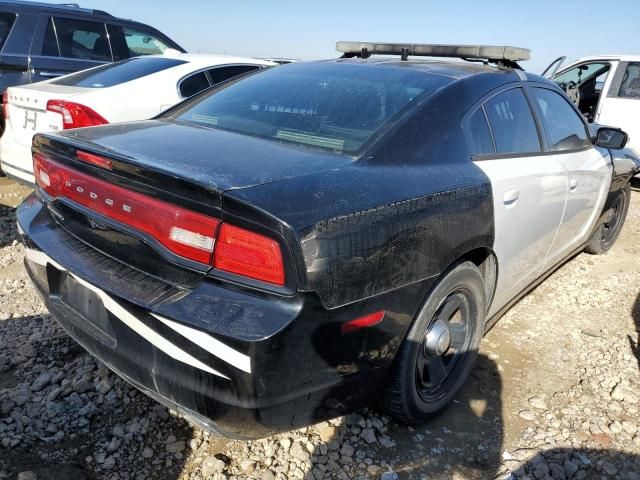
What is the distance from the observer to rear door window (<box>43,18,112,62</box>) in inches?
240

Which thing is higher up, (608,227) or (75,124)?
(75,124)

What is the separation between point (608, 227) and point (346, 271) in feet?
13.4

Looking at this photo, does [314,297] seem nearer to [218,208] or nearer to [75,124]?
[218,208]

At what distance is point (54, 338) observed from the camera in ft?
9.25

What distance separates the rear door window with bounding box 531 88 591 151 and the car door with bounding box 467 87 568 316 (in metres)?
0.18

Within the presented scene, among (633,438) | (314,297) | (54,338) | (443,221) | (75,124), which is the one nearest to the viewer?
(314,297)

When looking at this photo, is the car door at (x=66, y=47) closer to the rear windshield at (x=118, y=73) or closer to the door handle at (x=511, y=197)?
the rear windshield at (x=118, y=73)

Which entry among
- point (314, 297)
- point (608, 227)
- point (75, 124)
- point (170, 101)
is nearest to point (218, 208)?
point (314, 297)

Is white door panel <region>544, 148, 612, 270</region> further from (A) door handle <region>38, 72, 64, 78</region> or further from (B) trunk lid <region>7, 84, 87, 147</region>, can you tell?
(A) door handle <region>38, 72, 64, 78</region>

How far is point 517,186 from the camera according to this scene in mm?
2555

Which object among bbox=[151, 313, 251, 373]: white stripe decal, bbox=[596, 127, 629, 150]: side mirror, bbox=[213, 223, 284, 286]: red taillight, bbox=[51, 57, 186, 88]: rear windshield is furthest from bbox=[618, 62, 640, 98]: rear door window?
bbox=[151, 313, 251, 373]: white stripe decal

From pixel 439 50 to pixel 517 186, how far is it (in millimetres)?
1117

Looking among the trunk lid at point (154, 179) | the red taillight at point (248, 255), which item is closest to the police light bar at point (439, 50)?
the trunk lid at point (154, 179)

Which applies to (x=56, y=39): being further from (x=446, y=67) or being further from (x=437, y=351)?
(x=437, y=351)
